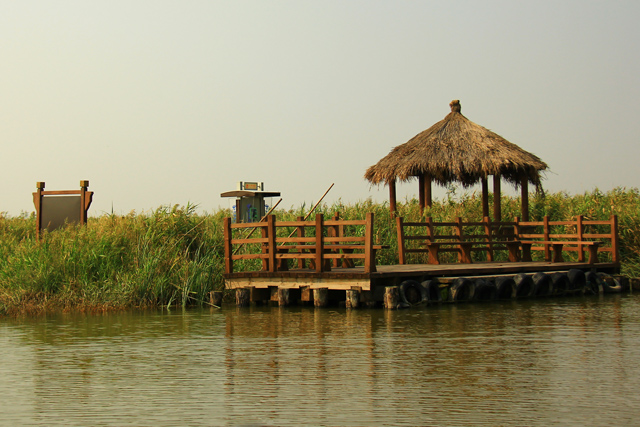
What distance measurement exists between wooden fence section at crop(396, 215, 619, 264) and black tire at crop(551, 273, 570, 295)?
1.89 metres

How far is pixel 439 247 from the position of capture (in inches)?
827

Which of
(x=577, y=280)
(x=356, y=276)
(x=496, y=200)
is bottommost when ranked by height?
(x=577, y=280)

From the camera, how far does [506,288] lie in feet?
60.9

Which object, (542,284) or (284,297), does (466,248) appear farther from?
(284,297)

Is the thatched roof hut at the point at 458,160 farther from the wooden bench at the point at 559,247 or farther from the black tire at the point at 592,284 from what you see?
the black tire at the point at 592,284

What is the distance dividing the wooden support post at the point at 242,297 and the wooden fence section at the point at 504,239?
15.4 feet

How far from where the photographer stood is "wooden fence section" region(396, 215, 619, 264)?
20656mm

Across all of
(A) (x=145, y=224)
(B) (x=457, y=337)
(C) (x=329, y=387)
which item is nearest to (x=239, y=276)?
(A) (x=145, y=224)

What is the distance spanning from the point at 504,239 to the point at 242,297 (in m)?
9.06

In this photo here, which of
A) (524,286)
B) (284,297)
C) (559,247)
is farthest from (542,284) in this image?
(284,297)

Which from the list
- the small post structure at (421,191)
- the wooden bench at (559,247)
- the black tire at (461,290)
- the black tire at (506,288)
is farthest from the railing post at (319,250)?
the small post structure at (421,191)

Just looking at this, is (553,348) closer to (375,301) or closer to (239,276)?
(375,301)

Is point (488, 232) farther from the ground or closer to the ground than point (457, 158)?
closer to the ground

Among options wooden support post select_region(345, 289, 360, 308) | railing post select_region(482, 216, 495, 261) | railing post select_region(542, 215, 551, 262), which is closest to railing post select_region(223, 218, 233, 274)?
wooden support post select_region(345, 289, 360, 308)
